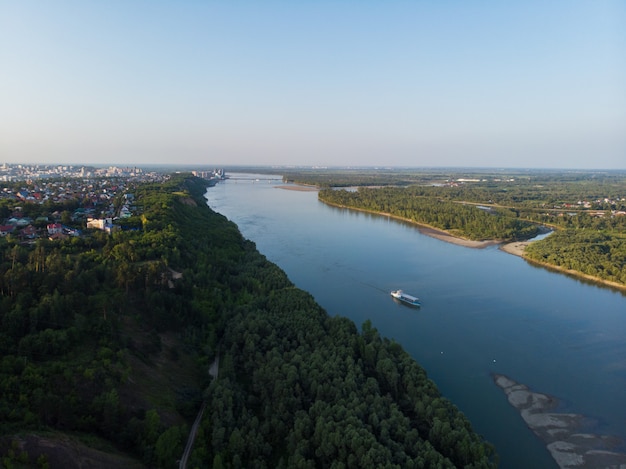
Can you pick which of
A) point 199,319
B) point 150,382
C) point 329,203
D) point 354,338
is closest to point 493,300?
point 354,338

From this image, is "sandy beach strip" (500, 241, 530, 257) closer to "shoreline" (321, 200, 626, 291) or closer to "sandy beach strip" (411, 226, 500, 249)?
"shoreline" (321, 200, 626, 291)

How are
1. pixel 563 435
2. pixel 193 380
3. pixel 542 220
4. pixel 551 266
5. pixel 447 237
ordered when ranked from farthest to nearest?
pixel 542 220, pixel 447 237, pixel 551 266, pixel 193 380, pixel 563 435

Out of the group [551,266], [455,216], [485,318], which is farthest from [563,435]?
[455,216]

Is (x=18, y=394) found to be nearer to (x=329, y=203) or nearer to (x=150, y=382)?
(x=150, y=382)

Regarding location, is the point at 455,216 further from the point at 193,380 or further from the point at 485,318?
the point at 193,380

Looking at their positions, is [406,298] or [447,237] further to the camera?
[447,237]

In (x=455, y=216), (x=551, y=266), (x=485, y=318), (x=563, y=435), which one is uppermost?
(x=455, y=216)

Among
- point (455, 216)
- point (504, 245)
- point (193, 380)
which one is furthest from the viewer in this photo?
point (455, 216)
